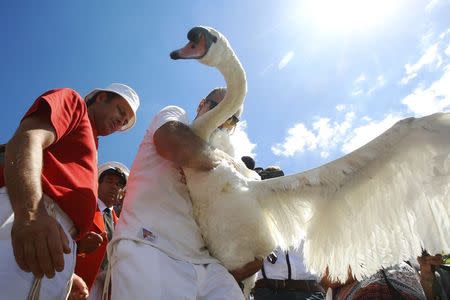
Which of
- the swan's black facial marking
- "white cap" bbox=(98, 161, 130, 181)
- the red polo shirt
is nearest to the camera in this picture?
the red polo shirt

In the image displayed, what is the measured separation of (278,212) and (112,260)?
5.47ft

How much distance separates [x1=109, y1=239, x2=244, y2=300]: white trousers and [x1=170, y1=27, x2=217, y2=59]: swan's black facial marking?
104 inches

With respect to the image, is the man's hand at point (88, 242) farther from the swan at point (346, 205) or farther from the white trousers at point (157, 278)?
the swan at point (346, 205)

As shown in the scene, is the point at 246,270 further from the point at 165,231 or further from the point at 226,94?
the point at 226,94

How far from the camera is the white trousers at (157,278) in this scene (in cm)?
280

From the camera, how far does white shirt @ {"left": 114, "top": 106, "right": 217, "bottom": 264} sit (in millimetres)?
3082

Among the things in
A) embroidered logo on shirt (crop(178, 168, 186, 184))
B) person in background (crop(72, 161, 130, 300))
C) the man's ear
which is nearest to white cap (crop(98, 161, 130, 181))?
person in background (crop(72, 161, 130, 300))

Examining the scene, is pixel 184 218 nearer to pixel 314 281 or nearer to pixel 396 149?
pixel 396 149

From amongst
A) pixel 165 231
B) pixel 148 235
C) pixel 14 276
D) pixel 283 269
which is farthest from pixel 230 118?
pixel 14 276

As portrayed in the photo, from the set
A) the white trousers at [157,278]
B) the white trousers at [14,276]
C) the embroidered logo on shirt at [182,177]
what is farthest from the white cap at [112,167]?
the white trousers at [14,276]

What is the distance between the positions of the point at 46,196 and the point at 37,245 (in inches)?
24.0

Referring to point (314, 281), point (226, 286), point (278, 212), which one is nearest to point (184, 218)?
point (226, 286)

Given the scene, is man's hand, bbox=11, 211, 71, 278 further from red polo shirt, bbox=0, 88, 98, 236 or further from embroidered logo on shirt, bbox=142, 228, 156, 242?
embroidered logo on shirt, bbox=142, 228, 156, 242

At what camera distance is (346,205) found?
3.87 m
